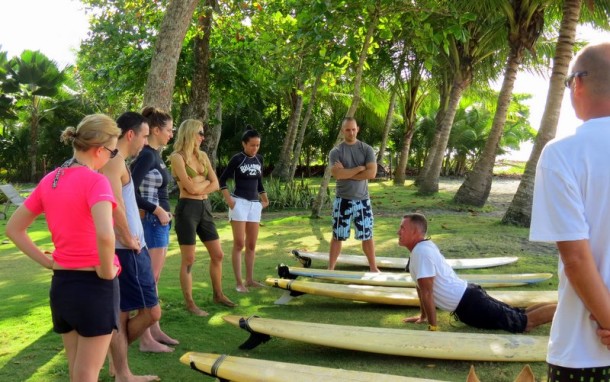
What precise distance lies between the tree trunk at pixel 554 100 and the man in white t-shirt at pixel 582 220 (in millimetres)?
9869

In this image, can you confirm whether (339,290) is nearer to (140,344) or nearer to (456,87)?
(140,344)

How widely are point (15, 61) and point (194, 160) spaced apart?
75.8ft

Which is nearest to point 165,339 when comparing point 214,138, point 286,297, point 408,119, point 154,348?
point 154,348

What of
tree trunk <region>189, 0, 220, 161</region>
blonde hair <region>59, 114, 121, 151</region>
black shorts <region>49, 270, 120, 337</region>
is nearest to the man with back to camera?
blonde hair <region>59, 114, 121, 151</region>

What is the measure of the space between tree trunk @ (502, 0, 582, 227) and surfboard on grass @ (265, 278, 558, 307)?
5.77 metres

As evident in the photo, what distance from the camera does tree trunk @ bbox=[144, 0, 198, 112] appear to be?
7836 mm

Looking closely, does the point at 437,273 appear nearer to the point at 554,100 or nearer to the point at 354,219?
the point at 354,219

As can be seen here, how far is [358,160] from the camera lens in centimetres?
732

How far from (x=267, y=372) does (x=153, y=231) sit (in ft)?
6.05

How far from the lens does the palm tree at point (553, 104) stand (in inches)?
438

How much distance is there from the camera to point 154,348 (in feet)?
15.4

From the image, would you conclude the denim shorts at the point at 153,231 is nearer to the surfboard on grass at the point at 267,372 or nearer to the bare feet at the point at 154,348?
the bare feet at the point at 154,348

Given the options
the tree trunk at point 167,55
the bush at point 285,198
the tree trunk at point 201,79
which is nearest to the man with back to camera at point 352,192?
the tree trunk at point 167,55

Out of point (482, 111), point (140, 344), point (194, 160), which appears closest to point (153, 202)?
point (194, 160)
